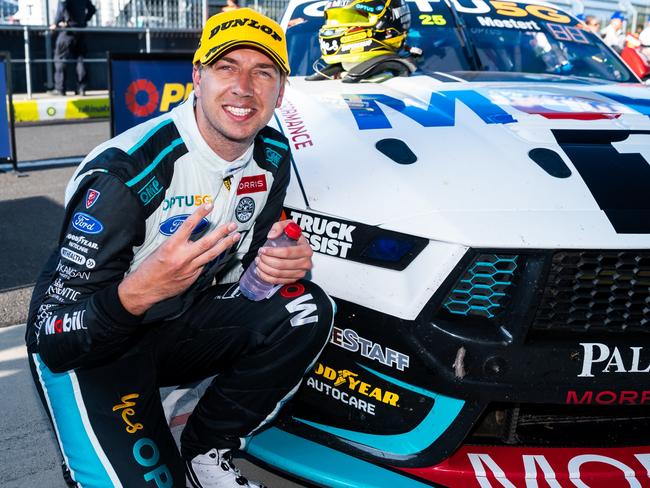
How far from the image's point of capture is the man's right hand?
1.94 meters

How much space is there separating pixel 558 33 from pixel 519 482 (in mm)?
3008

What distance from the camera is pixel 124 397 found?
2258mm

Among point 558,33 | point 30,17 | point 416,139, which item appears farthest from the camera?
point 30,17

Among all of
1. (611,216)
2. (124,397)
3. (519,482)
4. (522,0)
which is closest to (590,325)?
(611,216)

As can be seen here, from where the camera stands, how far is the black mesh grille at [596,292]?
2135mm

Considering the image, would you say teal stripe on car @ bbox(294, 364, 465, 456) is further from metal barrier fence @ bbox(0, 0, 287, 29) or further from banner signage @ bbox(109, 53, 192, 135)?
metal barrier fence @ bbox(0, 0, 287, 29)

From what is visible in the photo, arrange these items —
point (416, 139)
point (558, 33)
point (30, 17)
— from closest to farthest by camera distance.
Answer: point (416, 139) → point (558, 33) → point (30, 17)

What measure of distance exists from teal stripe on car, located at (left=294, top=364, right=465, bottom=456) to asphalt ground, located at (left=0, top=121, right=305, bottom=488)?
0.24 m

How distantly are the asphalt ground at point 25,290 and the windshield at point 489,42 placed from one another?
1950 millimetres

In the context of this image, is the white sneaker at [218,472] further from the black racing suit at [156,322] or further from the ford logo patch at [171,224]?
the ford logo patch at [171,224]

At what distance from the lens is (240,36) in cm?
232

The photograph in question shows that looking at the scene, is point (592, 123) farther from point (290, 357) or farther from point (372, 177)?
point (290, 357)

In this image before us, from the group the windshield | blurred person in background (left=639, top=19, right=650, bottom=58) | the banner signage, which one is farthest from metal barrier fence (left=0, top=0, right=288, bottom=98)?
the windshield

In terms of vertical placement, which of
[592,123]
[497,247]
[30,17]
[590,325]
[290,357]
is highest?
[592,123]
